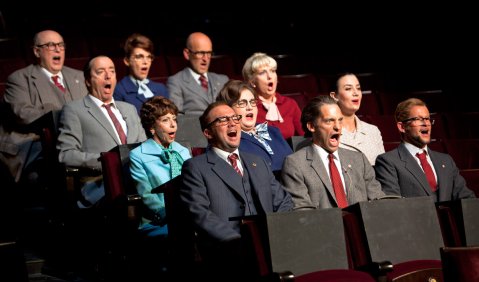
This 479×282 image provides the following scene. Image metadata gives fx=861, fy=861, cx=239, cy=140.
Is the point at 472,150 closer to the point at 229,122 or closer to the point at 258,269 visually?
the point at 229,122

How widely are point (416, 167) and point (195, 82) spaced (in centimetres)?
107

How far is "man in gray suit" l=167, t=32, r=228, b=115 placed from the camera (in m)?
3.48

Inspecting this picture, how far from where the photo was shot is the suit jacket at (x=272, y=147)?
9.41 ft

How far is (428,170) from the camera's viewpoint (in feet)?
9.50

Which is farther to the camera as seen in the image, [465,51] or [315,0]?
[315,0]

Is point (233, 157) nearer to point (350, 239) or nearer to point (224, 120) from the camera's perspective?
point (224, 120)

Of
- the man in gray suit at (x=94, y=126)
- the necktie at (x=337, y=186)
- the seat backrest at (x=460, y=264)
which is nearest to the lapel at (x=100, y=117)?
the man in gray suit at (x=94, y=126)

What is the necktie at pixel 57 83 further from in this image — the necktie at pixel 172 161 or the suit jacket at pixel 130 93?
the necktie at pixel 172 161

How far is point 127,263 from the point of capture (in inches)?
100.0

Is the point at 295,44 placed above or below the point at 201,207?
above

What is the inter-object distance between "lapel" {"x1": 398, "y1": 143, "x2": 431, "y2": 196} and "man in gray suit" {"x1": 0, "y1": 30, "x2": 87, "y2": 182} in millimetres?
1195

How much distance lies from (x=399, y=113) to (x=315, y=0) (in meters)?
2.05

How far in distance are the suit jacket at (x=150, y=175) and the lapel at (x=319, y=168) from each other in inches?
16.9

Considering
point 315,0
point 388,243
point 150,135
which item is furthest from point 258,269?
point 315,0
